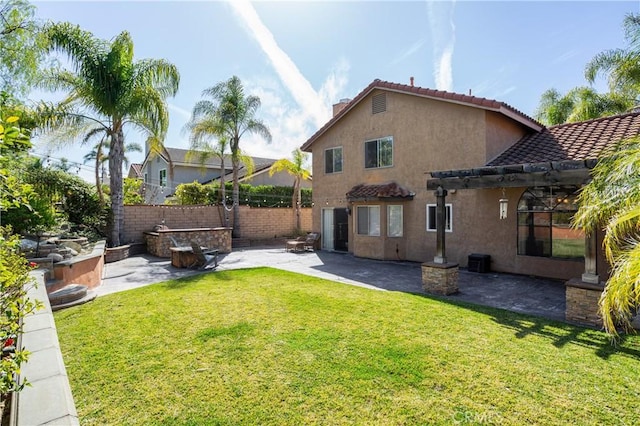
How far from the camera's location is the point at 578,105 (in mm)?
23328

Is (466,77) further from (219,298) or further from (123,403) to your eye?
(123,403)

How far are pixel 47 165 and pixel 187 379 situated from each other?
15.8 metres

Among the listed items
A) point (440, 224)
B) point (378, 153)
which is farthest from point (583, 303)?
point (378, 153)

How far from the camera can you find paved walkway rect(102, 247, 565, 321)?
927cm

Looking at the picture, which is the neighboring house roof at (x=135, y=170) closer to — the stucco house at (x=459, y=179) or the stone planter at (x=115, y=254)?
the stone planter at (x=115, y=254)

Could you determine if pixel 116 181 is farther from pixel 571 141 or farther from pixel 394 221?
pixel 571 141

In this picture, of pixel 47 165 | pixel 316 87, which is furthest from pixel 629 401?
pixel 316 87

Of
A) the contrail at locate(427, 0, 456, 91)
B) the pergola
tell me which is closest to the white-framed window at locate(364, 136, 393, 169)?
the contrail at locate(427, 0, 456, 91)

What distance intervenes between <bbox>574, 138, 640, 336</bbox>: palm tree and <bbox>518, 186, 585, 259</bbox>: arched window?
7.01 m

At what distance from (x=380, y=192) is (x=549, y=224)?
657 centimetres

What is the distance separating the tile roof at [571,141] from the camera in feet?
37.1

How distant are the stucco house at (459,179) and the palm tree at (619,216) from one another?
3580 mm

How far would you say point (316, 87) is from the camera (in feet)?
78.1

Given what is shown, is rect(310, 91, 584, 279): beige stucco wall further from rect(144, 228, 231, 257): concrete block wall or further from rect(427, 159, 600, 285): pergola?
rect(144, 228, 231, 257): concrete block wall
